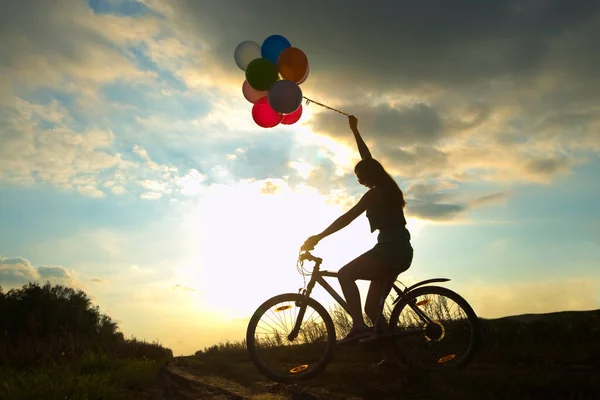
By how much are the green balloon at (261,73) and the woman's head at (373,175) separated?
7.91 feet

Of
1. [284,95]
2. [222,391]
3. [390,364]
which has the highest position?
[284,95]

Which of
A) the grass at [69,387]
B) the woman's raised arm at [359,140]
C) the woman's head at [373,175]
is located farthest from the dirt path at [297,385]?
the woman's raised arm at [359,140]

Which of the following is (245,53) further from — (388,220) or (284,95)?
(388,220)

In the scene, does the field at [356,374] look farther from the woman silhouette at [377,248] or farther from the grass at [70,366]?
the woman silhouette at [377,248]

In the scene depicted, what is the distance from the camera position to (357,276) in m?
6.12

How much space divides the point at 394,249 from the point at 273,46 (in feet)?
13.6

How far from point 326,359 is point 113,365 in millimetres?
3870

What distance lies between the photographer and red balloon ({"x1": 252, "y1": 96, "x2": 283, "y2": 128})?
828 cm

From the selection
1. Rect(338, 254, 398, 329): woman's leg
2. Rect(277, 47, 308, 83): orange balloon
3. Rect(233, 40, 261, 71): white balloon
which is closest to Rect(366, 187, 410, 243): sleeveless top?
Rect(338, 254, 398, 329): woman's leg

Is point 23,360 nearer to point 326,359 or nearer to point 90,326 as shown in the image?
point 326,359

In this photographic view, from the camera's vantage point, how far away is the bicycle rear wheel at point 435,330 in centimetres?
602

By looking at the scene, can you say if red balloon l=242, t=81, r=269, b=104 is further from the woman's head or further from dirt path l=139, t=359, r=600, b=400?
dirt path l=139, t=359, r=600, b=400

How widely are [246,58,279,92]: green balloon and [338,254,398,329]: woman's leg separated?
10.9 ft

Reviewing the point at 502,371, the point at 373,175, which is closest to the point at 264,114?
the point at 373,175
